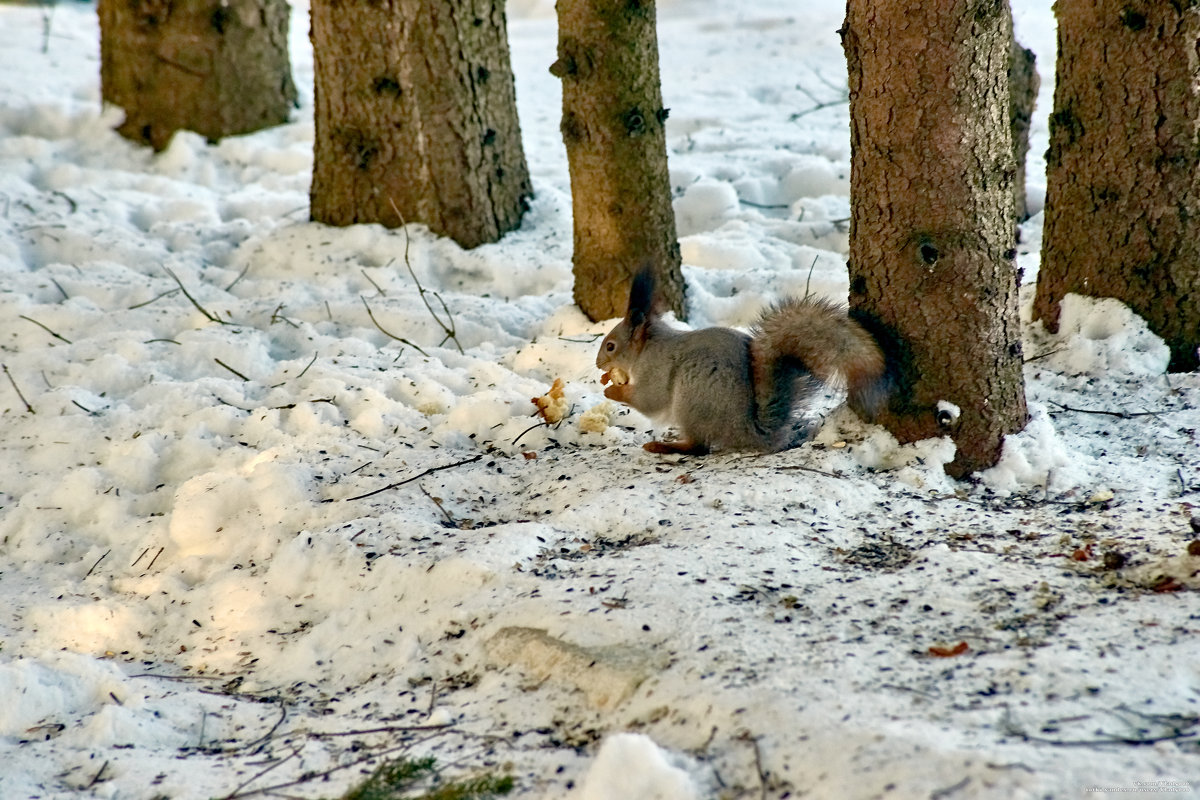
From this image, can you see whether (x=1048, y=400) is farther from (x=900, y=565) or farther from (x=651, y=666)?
(x=651, y=666)

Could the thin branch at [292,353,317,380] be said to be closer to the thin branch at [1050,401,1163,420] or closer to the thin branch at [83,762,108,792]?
the thin branch at [83,762,108,792]

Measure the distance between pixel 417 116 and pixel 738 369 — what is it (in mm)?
2200

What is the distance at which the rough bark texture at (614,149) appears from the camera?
380 centimetres

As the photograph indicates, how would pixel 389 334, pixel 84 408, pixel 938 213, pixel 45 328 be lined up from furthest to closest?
pixel 389 334 < pixel 45 328 < pixel 84 408 < pixel 938 213

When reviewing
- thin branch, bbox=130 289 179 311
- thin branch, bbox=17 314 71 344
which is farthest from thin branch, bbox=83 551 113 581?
thin branch, bbox=130 289 179 311

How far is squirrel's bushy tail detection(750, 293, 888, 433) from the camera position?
9.57ft

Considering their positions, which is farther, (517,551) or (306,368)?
(306,368)

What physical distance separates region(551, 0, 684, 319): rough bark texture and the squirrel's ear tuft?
0.48 metres

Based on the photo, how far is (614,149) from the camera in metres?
3.93

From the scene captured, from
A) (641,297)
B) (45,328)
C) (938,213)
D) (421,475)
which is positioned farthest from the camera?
(45,328)

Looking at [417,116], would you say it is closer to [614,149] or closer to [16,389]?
[614,149]

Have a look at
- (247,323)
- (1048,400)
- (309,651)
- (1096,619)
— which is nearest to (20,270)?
(247,323)

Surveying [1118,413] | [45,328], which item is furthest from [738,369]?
[45,328]

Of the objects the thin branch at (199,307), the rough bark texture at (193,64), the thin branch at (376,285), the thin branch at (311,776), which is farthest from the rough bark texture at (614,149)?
the rough bark texture at (193,64)
